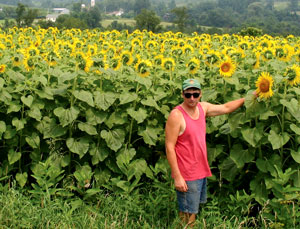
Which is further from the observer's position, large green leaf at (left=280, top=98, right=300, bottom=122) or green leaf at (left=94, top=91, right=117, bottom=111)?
green leaf at (left=94, top=91, right=117, bottom=111)

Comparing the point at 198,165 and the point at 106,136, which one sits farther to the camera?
the point at 106,136

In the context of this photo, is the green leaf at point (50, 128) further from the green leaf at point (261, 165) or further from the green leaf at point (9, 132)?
the green leaf at point (261, 165)

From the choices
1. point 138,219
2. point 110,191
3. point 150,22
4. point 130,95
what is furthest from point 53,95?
point 150,22

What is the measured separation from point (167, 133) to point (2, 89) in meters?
1.72

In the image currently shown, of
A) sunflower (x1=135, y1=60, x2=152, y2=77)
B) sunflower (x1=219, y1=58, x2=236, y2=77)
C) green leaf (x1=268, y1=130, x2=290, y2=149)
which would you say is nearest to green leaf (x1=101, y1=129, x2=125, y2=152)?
sunflower (x1=135, y1=60, x2=152, y2=77)

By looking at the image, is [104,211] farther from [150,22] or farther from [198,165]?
[150,22]

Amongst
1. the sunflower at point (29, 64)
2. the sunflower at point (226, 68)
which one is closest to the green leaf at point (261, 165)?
the sunflower at point (226, 68)

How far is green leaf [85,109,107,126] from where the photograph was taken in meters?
4.00

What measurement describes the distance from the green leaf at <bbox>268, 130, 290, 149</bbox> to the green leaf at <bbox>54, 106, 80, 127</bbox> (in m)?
1.67

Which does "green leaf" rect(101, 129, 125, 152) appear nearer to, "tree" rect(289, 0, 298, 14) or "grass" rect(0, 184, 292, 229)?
"grass" rect(0, 184, 292, 229)

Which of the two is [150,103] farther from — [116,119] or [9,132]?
[9,132]

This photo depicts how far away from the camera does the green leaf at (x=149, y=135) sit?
4066 mm

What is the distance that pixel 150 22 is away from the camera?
3544 cm

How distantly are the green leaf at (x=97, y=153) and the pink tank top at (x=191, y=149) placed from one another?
3.16ft
